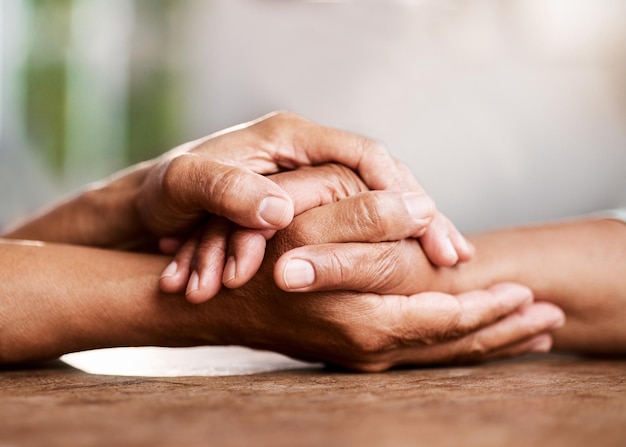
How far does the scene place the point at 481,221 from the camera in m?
4.53

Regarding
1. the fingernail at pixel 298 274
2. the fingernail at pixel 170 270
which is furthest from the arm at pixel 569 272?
the fingernail at pixel 170 270

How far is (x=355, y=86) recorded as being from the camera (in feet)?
16.3

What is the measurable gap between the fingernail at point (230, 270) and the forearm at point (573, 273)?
1.21ft

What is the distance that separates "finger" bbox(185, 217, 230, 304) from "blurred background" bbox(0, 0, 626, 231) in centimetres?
360

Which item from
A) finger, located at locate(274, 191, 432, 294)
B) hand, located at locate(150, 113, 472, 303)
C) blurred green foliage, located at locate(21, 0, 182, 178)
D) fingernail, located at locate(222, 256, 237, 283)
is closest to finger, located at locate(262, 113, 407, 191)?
hand, located at locate(150, 113, 472, 303)

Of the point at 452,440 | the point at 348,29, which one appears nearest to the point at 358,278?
the point at 452,440

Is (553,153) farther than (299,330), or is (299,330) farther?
(553,153)

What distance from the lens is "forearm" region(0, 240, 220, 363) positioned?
0.99 meters

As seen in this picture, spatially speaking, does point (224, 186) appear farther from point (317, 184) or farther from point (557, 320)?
point (557, 320)

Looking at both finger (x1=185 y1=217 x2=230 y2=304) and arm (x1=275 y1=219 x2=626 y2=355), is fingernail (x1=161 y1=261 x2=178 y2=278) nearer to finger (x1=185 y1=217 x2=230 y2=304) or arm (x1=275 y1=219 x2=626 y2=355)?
finger (x1=185 y1=217 x2=230 y2=304)

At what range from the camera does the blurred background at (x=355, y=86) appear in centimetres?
439

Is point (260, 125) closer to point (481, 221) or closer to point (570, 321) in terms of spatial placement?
point (570, 321)

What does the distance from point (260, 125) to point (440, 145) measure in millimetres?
3684

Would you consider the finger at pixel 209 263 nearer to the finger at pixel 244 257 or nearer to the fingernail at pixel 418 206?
the finger at pixel 244 257
